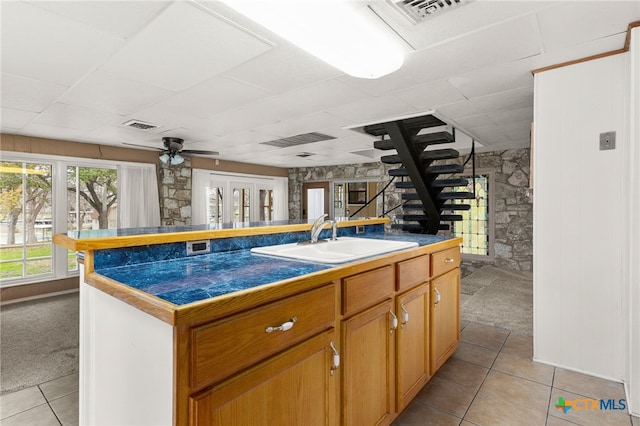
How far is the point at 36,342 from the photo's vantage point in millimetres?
2920

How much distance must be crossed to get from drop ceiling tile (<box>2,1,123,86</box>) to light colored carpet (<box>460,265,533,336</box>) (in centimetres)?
388

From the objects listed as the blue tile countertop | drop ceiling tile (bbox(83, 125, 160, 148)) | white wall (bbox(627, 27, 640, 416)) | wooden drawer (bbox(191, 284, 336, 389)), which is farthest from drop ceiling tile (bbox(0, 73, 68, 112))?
white wall (bbox(627, 27, 640, 416))

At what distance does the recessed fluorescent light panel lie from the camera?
54.3 inches

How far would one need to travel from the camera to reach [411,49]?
6.84 ft

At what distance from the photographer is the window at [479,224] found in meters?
5.96

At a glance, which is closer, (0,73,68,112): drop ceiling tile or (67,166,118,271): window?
(0,73,68,112): drop ceiling tile

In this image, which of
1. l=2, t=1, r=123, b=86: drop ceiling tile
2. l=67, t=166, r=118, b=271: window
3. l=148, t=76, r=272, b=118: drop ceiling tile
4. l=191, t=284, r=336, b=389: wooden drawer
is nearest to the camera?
l=191, t=284, r=336, b=389: wooden drawer

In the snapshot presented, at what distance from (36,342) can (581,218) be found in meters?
4.57

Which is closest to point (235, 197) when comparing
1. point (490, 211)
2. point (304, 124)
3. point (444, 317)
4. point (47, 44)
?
point (304, 124)

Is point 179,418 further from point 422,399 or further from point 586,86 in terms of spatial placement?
point 586,86

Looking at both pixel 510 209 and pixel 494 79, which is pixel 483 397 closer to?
pixel 494 79

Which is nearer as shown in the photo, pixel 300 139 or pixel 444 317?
pixel 444 317

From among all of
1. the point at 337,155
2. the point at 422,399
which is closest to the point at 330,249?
the point at 422,399

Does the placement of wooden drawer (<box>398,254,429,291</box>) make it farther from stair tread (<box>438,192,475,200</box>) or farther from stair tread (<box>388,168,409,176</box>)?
stair tread (<box>438,192,475,200</box>)
